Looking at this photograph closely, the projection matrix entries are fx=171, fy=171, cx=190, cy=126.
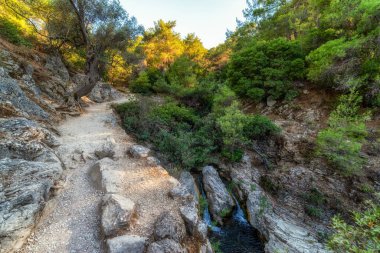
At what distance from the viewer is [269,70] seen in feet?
42.3

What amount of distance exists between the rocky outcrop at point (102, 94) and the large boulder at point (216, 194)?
14.7 m

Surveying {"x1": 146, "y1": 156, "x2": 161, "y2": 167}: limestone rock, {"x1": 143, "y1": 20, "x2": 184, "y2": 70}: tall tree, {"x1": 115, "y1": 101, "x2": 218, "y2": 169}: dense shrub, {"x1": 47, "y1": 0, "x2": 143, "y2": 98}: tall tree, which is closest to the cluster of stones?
{"x1": 146, "y1": 156, "x2": 161, "y2": 167}: limestone rock

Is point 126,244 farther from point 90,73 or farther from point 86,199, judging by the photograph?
point 90,73

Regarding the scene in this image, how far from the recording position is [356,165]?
7.34 metres

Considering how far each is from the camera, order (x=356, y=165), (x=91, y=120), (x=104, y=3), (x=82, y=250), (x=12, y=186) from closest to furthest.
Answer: (x=82, y=250) → (x=12, y=186) → (x=356, y=165) → (x=91, y=120) → (x=104, y=3)

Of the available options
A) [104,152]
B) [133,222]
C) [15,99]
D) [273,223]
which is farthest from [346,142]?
[15,99]

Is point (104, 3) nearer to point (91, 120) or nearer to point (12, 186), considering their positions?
point (91, 120)

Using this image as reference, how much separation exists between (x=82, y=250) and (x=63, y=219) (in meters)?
1.08

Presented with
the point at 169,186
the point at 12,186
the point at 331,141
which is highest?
the point at 331,141

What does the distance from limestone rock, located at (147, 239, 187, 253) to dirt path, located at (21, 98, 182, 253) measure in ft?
1.74

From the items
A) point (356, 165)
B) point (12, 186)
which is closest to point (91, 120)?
point (12, 186)

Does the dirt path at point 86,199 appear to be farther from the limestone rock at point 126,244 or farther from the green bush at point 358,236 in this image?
the green bush at point 358,236

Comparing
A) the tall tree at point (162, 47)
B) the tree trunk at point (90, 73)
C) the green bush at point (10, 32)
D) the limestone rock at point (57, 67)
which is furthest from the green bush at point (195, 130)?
the tall tree at point (162, 47)

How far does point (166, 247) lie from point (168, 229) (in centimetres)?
43
